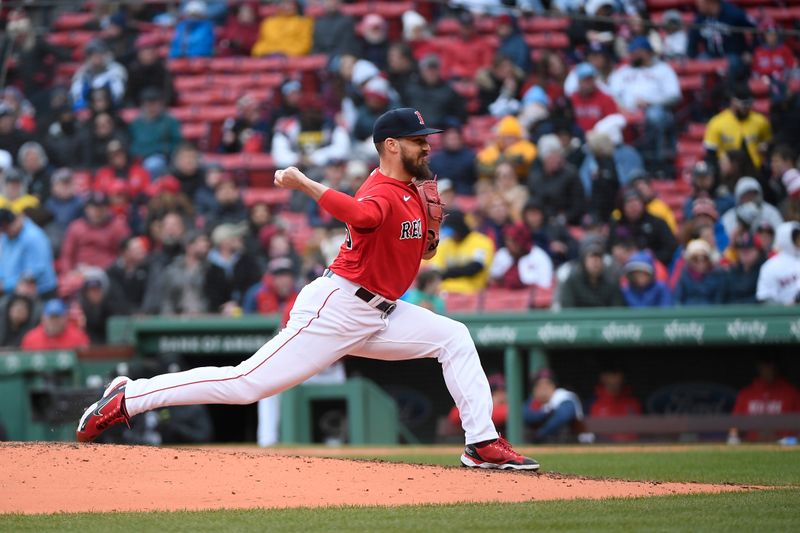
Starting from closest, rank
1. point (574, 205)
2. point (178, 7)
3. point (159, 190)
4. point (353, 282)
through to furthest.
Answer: point (353, 282), point (574, 205), point (159, 190), point (178, 7)

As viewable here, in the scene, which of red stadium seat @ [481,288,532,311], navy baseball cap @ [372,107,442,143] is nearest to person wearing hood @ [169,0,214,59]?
red stadium seat @ [481,288,532,311]

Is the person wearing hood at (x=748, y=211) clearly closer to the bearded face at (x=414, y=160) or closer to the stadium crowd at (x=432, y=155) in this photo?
the stadium crowd at (x=432, y=155)

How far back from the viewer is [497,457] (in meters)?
5.66

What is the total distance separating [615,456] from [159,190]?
21.8ft

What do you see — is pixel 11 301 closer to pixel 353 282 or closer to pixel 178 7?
pixel 178 7

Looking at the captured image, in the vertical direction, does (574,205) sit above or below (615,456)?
above

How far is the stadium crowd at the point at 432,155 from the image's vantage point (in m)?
10.7

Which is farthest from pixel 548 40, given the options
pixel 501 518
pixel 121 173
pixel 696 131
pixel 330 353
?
pixel 501 518

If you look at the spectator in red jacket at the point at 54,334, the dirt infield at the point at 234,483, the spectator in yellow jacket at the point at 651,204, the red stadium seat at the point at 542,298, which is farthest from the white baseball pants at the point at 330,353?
the spectator in red jacket at the point at 54,334

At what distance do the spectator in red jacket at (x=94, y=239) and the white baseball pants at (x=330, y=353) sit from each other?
24.2ft

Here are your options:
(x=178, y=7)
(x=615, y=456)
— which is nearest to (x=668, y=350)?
(x=615, y=456)

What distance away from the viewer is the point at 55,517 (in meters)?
4.67

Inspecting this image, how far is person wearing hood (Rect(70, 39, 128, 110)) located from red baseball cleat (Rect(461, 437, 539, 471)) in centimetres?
1016

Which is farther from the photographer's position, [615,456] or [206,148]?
[206,148]
